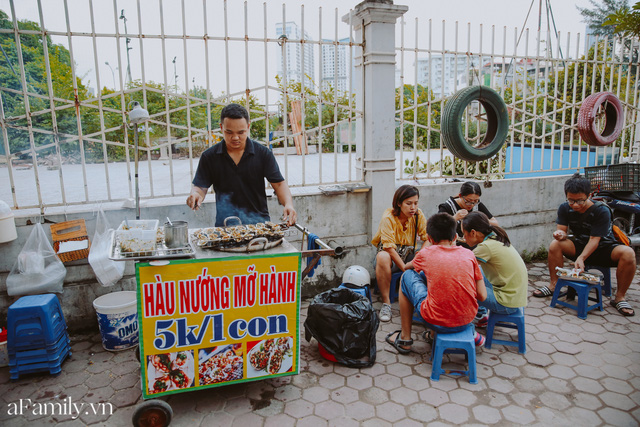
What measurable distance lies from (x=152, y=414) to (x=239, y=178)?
5.66ft

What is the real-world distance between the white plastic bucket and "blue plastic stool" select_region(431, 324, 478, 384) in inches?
93.3

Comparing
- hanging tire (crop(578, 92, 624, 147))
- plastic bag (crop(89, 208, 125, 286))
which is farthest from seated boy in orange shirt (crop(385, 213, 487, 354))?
hanging tire (crop(578, 92, 624, 147))

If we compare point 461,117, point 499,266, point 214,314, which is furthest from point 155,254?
point 461,117

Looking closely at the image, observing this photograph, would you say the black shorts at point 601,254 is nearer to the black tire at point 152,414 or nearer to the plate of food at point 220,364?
the plate of food at point 220,364

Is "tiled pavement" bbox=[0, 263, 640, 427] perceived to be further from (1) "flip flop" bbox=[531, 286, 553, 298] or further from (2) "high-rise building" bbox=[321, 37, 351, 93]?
(2) "high-rise building" bbox=[321, 37, 351, 93]

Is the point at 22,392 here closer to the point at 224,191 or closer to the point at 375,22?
the point at 224,191

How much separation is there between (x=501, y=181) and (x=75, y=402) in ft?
16.2

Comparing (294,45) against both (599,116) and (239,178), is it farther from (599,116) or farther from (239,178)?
(599,116)

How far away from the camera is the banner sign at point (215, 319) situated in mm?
2535

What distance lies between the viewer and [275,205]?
14.0 ft

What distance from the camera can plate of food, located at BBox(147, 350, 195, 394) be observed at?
2.59 m

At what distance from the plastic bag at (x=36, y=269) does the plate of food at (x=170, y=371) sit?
1.54 meters

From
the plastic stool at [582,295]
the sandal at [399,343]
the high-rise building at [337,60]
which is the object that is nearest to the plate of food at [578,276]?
the plastic stool at [582,295]

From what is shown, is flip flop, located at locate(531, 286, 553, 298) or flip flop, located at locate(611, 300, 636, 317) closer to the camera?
flip flop, located at locate(611, 300, 636, 317)
